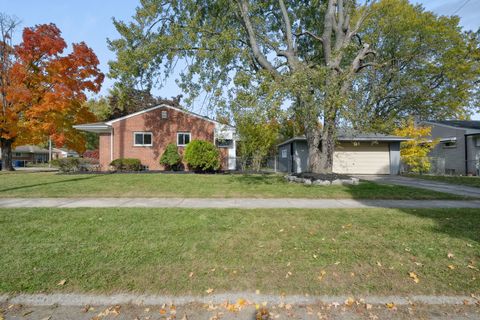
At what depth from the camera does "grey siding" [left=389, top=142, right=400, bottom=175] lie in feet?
71.1

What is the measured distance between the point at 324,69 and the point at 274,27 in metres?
8.53

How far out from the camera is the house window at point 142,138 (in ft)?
70.4

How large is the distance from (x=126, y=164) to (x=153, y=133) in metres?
3.16

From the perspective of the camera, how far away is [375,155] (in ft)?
72.3

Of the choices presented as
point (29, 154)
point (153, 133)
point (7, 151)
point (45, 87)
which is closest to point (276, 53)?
point (153, 133)

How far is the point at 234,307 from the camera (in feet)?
9.84

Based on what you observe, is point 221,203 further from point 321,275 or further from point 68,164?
point 68,164

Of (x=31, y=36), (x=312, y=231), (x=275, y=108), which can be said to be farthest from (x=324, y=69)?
(x=31, y=36)

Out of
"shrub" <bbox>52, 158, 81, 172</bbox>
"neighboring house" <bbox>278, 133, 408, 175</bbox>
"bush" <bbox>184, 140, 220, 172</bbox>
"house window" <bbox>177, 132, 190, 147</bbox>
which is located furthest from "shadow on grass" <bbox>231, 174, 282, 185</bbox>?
"shrub" <bbox>52, 158, 81, 172</bbox>

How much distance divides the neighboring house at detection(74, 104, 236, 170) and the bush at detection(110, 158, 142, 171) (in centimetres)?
106

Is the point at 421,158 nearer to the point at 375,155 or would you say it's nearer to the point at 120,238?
the point at 375,155

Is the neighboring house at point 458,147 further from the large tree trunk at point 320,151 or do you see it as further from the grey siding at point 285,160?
the large tree trunk at point 320,151

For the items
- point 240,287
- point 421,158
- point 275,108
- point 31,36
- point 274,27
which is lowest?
point 240,287

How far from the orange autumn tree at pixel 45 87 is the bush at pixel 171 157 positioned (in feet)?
25.8
